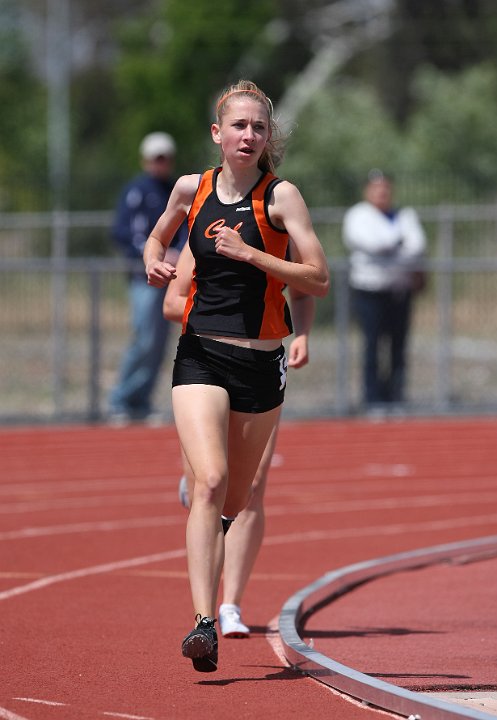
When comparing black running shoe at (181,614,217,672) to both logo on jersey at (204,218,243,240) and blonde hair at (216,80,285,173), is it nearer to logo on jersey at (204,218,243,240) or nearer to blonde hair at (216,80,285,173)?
logo on jersey at (204,218,243,240)

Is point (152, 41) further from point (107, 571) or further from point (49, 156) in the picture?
point (107, 571)

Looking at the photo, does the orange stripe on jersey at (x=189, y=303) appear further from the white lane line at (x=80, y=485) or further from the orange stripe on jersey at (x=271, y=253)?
the white lane line at (x=80, y=485)

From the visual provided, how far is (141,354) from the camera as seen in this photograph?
55.5 feet

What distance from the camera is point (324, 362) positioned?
18656 millimetres

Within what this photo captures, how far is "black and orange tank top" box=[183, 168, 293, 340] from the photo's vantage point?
21.5ft

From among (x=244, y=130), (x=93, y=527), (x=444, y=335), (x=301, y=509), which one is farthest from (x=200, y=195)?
(x=444, y=335)

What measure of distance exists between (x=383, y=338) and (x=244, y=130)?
11.5m

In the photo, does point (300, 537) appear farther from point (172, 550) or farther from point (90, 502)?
point (90, 502)

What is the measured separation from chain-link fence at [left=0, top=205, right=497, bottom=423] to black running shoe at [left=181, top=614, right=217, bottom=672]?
37.0ft

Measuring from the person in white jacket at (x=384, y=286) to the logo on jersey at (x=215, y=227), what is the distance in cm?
1112

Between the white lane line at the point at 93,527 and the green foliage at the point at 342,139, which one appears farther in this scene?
the green foliage at the point at 342,139

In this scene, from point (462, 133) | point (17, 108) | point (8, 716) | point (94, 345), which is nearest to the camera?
point (8, 716)

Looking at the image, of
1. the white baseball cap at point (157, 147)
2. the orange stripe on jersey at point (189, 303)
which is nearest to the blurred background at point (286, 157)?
the orange stripe on jersey at point (189, 303)

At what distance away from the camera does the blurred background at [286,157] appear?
1839 cm
